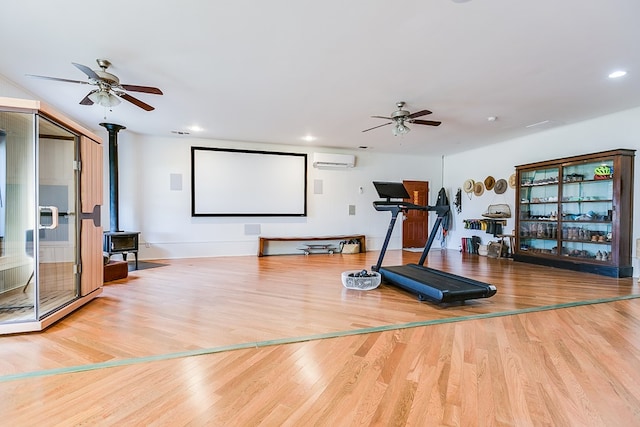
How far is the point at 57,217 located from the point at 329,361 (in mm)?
2940

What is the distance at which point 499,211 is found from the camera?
24.2ft

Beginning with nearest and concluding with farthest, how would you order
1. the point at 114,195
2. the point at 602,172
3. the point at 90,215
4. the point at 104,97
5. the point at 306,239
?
1. the point at 90,215
2. the point at 104,97
3. the point at 602,172
4. the point at 114,195
5. the point at 306,239

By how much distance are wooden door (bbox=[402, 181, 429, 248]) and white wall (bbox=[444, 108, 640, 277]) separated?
73cm

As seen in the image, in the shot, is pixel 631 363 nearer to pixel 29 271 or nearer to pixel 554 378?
pixel 554 378

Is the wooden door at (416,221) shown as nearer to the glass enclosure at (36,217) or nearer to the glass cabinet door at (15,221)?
the glass enclosure at (36,217)

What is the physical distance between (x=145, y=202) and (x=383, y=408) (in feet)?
22.8

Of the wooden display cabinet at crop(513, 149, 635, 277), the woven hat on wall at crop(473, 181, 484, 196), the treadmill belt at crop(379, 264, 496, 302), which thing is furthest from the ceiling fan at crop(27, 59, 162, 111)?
the woven hat on wall at crop(473, 181, 484, 196)

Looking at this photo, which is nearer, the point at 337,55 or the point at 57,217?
the point at 57,217

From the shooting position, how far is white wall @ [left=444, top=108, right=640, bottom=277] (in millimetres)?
5160

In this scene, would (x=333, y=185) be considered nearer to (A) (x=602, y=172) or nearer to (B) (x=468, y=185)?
(B) (x=468, y=185)

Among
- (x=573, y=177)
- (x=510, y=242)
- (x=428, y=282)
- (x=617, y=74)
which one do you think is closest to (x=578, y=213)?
(x=573, y=177)

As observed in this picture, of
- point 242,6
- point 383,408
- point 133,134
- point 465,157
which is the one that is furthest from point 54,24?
point 465,157

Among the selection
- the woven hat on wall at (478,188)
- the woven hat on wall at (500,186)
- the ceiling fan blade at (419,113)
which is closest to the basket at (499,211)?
the woven hat on wall at (500,186)

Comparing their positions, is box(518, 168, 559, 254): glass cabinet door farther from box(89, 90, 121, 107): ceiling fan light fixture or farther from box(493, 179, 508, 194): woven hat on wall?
box(89, 90, 121, 107): ceiling fan light fixture
